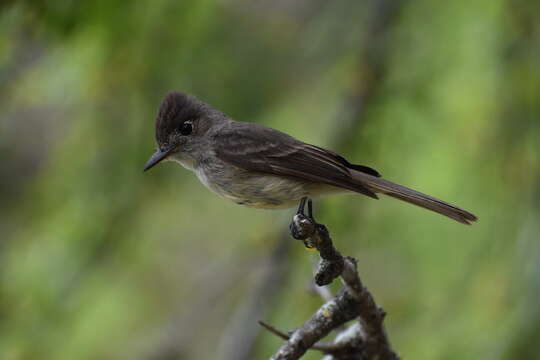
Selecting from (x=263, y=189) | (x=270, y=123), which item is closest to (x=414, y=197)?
(x=263, y=189)

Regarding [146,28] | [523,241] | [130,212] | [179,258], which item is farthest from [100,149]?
[179,258]

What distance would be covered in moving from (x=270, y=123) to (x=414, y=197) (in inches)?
98.4

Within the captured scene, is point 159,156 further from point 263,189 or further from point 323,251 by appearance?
point 323,251

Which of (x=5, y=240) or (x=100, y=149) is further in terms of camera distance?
(x=5, y=240)

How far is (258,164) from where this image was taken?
11.6 ft

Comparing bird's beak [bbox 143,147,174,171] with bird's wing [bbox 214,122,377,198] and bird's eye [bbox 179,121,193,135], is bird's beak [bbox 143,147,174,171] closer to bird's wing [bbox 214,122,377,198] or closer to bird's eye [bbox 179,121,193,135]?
bird's eye [bbox 179,121,193,135]

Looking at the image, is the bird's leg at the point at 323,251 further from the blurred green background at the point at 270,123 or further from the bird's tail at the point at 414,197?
the blurred green background at the point at 270,123

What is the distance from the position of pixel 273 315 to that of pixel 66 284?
4.23 feet

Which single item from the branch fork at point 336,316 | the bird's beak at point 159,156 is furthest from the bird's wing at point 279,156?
the branch fork at point 336,316

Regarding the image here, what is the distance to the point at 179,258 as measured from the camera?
7.56 metres

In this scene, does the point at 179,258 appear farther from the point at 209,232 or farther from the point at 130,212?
the point at 130,212

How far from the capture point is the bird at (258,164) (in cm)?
333

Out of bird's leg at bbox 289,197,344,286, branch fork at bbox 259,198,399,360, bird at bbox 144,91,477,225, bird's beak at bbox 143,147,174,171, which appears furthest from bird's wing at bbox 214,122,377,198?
bird's leg at bbox 289,197,344,286

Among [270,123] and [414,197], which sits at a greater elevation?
[270,123]
